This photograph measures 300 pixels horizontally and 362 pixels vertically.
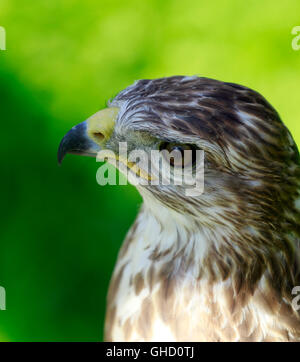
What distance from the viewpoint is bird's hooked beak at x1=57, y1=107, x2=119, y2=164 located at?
5.02ft

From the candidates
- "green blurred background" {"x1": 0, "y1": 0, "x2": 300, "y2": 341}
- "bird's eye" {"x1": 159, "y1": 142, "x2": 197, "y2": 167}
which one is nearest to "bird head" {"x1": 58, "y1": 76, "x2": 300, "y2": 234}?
"bird's eye" {"x1": 159, "y1": 142, "x2": 197, "y2": 167}

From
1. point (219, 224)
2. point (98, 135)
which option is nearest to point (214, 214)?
point (219, 224)

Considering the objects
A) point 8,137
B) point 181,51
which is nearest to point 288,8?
point 181,51

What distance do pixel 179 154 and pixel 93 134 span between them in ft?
0.91

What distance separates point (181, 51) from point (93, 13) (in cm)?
55

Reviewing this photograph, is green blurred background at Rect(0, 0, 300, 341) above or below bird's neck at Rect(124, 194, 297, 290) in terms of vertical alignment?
above

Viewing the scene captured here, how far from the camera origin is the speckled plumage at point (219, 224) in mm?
1384

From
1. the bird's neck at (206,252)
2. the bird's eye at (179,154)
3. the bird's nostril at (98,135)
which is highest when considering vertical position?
the bird's nostril at (98,135)

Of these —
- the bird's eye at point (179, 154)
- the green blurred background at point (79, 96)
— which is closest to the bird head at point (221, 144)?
the bird's eye at point (179, 154)

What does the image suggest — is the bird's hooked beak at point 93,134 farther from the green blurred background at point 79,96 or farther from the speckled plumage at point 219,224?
the green blurred background at point 79,96

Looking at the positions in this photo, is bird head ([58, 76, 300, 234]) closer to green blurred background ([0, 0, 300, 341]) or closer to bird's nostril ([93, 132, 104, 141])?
bird's nostril ([93, 132, 104, 141])

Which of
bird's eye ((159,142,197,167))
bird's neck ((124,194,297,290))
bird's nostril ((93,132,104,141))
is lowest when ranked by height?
bird's neck ((124,194,297,290))

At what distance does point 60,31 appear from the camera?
3.18 meters

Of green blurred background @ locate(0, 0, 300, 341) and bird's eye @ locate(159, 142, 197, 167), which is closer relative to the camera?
bird's eye @ locate(159, 142, 197, 167)
